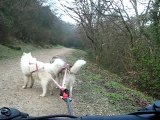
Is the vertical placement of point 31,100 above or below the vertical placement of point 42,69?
below

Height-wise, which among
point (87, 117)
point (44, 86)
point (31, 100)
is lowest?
point (31, 100)

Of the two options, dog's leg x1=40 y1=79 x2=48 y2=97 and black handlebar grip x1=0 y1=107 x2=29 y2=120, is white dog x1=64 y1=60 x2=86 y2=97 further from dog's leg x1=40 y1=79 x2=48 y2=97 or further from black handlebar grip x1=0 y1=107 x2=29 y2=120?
black handlebar grip x1=0 y1=107 x2=29 y2=120

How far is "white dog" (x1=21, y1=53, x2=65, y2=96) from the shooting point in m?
9.47

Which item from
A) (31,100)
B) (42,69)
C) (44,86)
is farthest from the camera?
(44,86)

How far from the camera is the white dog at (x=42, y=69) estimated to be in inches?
373

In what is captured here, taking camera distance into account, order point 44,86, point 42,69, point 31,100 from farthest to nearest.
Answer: point 44,86 < point 42,69 < point 31,100

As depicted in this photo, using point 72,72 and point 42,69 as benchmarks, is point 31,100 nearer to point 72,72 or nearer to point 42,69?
point 42,69

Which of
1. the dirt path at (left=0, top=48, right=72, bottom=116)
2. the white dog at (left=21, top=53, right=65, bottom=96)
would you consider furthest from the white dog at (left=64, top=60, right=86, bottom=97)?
the dirt path at (left=0, top=48, right=72, bottom=116)

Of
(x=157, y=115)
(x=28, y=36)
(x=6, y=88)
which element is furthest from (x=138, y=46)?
(x=28, y=36)

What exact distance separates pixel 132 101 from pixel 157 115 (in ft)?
28.0

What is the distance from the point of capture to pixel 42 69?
9.66 m

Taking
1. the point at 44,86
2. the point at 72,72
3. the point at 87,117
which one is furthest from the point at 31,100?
the point at 87,117

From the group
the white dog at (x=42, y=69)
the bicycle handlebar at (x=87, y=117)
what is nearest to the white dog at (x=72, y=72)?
the white dog at (x=42, y=69)

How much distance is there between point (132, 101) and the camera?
412 inches
